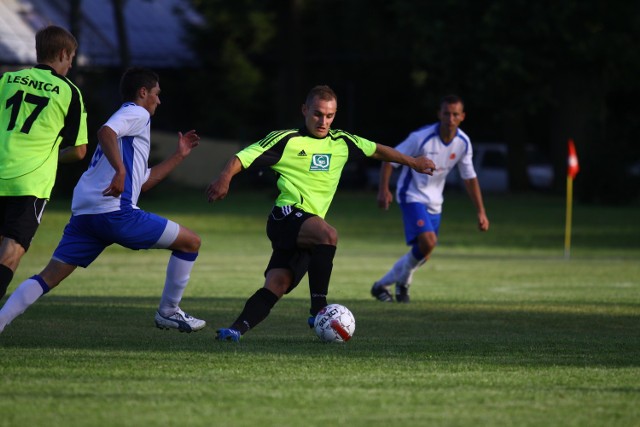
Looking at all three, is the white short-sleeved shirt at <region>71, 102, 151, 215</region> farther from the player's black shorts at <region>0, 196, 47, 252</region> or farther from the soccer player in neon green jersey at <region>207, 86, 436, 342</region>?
the soccer player in neon green jersey at <region>207, 86, 436, 342</region>

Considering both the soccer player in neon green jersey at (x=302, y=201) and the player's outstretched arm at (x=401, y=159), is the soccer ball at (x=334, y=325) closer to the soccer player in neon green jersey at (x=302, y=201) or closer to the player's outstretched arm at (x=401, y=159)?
the soccer player in neon green jersey at (x=302, y=201)

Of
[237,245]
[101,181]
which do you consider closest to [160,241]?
[101,181]

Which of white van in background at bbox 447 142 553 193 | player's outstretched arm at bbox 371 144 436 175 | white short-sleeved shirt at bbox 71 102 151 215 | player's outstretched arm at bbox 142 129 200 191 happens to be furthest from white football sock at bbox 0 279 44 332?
white van in background at bbox 447 142 553 193

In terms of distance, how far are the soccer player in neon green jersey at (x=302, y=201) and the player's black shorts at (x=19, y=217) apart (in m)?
1.47

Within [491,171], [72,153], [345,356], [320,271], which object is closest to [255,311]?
[320,271]

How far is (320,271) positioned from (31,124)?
2.29 meters

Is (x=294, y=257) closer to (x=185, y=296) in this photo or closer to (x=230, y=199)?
(x=185, y=296)

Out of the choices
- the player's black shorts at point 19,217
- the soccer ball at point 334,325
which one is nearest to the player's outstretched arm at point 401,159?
the soccer ball at point 334,325

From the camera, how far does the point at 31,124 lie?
8133mm

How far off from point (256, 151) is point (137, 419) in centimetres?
332

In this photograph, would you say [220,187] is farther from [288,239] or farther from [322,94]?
[322,94]

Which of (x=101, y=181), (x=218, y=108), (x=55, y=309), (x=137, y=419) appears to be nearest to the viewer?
(x=137, y=419)

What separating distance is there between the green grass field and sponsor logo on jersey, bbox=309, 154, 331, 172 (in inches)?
49.9

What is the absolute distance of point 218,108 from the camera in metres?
54.0
